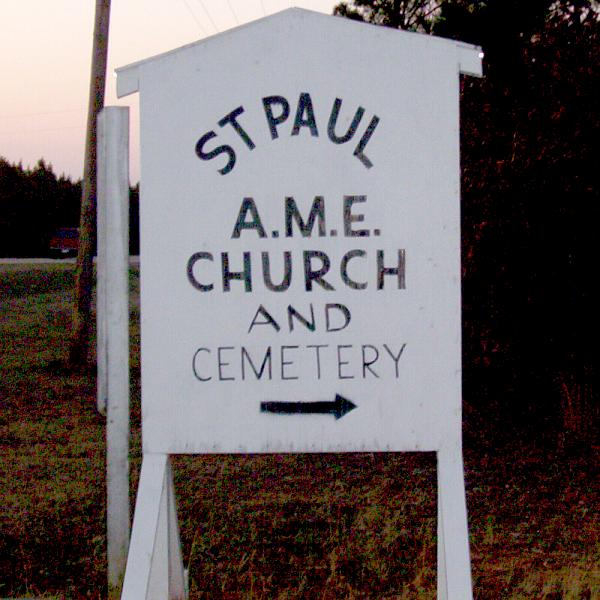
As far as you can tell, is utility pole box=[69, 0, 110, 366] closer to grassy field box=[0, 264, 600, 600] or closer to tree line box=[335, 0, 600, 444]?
grassy field box=[0, 264, 600, 600]

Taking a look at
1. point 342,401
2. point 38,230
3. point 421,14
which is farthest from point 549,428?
point 38,230

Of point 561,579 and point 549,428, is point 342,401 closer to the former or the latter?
point 561,579

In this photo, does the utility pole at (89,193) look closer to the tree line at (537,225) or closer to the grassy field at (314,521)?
the grassy field at (314,521)

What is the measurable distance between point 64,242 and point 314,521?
6090 cm

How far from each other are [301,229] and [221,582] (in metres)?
2.04

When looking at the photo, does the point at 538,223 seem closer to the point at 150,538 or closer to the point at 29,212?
the point at 150,538

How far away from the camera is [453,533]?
11.6 feet

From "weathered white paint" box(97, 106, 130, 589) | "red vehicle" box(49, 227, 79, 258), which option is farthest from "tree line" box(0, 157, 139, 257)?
"weathered white paint" box(97, 106, 130, 589)

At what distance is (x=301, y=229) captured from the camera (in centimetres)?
379

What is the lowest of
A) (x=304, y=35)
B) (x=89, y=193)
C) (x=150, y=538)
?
(x=150, y=538)

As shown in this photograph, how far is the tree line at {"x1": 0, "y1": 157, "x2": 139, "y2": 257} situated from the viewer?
6912 cm

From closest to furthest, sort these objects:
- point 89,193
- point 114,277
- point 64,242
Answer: point 114,277 → point 89,193 → point 64,242

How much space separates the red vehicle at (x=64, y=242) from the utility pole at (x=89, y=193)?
50351mm

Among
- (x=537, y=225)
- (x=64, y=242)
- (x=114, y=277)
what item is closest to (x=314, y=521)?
(x=114, y=277)
